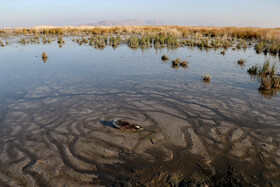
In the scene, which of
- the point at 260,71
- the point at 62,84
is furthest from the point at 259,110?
the point at 62,84

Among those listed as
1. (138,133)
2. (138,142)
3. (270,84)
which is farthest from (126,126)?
(270,84)

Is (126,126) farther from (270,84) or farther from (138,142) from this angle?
(270,84)

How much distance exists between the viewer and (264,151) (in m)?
3.40

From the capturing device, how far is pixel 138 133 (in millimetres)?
3953

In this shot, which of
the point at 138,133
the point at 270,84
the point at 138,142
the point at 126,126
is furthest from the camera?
the point at 270,84

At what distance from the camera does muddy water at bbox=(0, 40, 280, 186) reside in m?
2.86

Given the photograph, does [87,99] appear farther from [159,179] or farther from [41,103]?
[159,179]

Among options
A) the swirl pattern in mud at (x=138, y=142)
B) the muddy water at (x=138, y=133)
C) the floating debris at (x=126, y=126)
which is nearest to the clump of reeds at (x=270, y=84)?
the muddy water at (x=138, y=133)

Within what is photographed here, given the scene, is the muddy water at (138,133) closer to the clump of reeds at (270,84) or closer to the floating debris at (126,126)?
the floating debris at (126,126)

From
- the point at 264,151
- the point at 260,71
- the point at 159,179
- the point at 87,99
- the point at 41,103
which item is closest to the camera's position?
the point at 159,179

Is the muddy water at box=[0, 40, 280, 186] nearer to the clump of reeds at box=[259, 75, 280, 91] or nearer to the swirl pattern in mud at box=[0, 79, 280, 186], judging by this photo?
the swirl pattern in mud at box=[0, 79, 280, 186]

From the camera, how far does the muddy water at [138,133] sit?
113 inches

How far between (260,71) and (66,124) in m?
8.37

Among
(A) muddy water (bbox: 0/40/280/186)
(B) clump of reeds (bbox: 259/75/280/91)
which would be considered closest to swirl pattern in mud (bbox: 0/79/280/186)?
(A) muddy water (bbox: 0/40/280/186)
